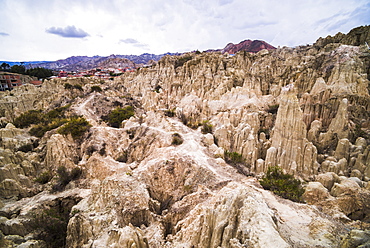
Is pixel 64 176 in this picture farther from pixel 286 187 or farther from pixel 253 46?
pixel 253 46

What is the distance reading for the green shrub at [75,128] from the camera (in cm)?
2402

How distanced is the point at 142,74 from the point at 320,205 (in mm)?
56739

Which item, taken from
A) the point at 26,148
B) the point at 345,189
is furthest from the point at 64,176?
the point at 345,189

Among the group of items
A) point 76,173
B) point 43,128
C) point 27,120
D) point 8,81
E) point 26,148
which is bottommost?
point 76,173

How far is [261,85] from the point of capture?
129ft

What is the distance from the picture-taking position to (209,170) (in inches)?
611

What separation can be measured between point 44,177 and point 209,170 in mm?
17418

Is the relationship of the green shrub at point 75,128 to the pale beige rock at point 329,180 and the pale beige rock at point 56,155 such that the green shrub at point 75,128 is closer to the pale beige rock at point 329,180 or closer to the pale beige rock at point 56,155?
the pale beige rock at point 56,155

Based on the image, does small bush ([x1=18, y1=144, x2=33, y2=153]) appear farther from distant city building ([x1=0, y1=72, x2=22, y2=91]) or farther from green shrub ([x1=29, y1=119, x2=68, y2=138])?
distant city building ([x1=0, y1=72, x2=22, y2=91])

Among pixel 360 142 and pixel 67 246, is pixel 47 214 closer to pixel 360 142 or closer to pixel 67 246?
pixel 67 246

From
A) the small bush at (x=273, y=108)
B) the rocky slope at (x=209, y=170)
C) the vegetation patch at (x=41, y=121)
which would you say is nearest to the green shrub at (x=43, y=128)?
the vegetation patch at (x=41, y=121)

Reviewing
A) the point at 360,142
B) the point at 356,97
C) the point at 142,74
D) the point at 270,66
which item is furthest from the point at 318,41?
the point at 142,74

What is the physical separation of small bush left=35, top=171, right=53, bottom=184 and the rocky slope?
9.4 inches

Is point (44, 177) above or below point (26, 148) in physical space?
below
